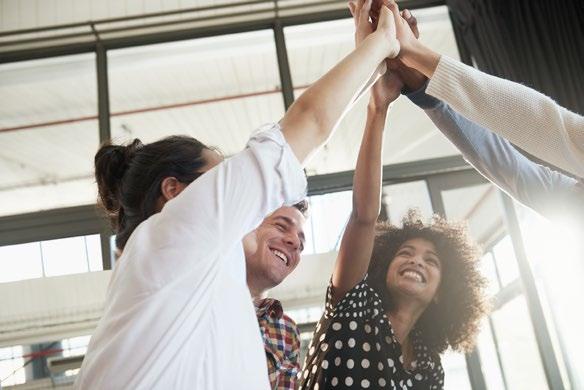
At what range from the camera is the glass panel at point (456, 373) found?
272 centimetres

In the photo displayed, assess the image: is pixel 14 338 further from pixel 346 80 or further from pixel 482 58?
pixel 482 58

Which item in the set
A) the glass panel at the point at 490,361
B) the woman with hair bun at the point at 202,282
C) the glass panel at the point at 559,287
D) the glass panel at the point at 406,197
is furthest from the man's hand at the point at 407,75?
the glass panel at the point at 559,287

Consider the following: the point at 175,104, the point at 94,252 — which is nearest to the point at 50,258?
the point at 94,252

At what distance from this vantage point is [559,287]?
2961mm

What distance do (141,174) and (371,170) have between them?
61cm

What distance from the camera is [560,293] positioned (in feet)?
9.71

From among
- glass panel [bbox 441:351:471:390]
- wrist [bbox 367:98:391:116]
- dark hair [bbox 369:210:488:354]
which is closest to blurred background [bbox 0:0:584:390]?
glass panel [bbox 441:351:471:390]

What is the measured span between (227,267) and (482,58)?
289 cm

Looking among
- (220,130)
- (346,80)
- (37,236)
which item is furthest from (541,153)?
(37,236)

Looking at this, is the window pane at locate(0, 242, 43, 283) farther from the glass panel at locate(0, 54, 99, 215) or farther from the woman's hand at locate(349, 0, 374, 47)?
the woman's hand at locate(349, 0, 374, 47)

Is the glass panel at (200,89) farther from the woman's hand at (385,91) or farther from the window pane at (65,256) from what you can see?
the woman's hand at (385,91)

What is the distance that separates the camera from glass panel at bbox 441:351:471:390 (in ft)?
8.94

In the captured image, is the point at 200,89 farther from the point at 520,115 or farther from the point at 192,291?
the point at 192,291

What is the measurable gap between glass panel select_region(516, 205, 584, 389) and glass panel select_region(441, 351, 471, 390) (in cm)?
58
